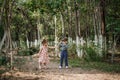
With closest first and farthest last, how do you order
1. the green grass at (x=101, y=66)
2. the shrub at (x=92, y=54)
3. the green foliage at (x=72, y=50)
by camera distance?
the green grass at (x=101, y=66)
the shrub at (x=92, y=54)
the green foliage at (x=72, y=50)

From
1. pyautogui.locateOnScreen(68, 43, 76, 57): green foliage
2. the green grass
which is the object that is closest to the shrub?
the green grass

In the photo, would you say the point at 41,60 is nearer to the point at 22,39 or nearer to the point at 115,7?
the point at 115,7

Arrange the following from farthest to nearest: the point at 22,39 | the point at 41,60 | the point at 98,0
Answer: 1. the point at 22,39
2. the point at 98,0
3. the point at 41,60

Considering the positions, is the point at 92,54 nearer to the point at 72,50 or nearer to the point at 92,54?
the point at 92,54

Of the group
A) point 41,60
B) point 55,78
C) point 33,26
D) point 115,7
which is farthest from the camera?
point 33,26

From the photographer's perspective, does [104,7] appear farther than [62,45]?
Yes

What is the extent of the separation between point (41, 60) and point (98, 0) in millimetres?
8174

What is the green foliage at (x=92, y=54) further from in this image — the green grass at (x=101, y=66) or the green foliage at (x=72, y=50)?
the green foliage at (x=72, y=50)

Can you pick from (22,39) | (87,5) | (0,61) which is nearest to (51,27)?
(22,39)

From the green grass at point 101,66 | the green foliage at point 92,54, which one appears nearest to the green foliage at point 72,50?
the green foliage at point 92,54

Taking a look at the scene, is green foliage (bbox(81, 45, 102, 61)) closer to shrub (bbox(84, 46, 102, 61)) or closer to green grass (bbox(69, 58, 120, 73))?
shrub (bbox(84, 46, 102, 61))

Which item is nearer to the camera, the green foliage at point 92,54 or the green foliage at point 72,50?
the green foliage at point 92,54

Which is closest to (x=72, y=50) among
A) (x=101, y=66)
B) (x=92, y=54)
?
(x=92, y=54)

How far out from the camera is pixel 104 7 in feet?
82.7
